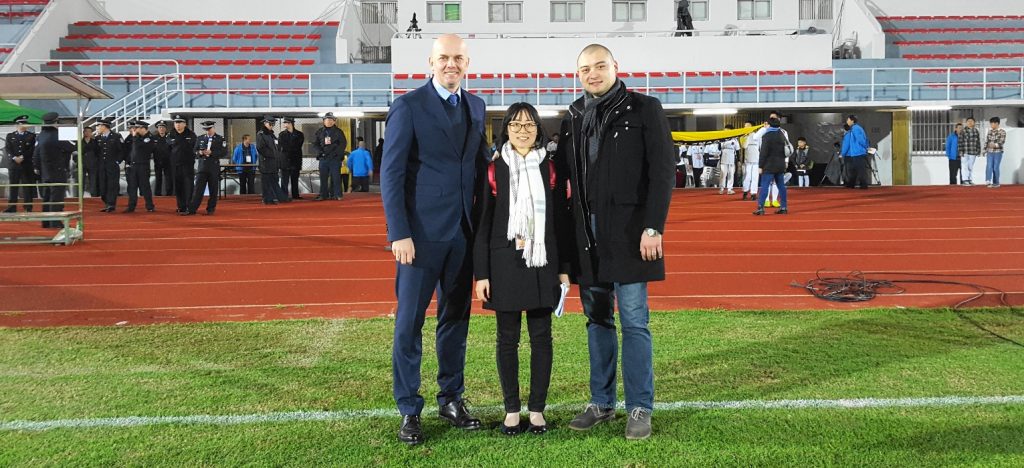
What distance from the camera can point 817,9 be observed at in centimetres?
3244

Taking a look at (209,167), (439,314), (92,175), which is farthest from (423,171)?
(92,175)

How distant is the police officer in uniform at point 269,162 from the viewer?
17.7 meters

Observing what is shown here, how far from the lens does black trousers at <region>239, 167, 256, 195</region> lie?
21.9 m

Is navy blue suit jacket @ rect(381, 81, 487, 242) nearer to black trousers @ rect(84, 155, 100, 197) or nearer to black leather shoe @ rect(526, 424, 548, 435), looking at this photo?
black leather shoe @ rect(526, 424, 548, 435)

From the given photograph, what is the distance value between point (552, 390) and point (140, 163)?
13.5 metres

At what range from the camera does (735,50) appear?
28281 millimetres

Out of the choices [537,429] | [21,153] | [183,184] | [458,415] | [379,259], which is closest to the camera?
[537,429]

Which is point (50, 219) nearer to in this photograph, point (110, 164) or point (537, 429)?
point (110, 164)

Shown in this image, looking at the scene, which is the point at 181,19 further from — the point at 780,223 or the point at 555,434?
the point at 555,434

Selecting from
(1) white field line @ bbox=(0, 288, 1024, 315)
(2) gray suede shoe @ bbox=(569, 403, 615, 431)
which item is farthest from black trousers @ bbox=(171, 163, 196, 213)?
(2) gray suede shoe @ bbox=(569, 403, 615, 431)

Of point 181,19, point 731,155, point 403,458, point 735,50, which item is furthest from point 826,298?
point 181,19

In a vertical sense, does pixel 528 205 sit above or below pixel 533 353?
above

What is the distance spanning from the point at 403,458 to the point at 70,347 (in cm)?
345

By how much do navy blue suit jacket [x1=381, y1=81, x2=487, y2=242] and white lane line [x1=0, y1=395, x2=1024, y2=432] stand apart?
3.19 ft
